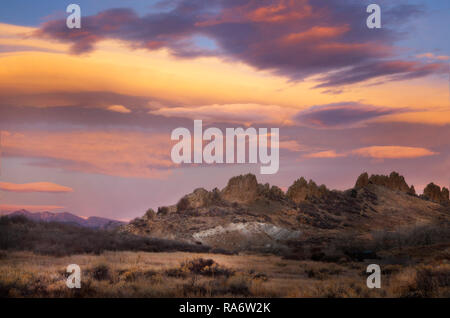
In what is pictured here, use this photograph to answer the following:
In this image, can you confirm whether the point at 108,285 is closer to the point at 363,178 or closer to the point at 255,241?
the point at 255,241

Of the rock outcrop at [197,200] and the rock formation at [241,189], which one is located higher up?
the rock formation at [241,189]

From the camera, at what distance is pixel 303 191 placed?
10888 cm

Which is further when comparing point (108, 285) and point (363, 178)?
point (363, 178)

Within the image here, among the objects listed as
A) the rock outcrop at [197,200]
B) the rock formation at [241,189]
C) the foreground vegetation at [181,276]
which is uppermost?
the rock formation at [241,189]

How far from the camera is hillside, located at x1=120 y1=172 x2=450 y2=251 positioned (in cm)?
6750

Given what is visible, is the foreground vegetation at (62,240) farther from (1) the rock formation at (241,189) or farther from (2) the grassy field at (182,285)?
(1) the rock formation at (241,189)

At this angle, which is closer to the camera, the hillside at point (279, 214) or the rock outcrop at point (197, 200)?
the hillside at point (279, 214)

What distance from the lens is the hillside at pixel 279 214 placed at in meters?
67.5

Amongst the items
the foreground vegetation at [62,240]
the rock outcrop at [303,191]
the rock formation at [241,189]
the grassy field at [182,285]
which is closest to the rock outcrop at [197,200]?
the rock formation at [241,189]

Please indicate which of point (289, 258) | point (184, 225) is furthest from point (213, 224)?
point (289, 258)

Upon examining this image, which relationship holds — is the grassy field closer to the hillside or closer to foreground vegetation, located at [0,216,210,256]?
foreground vegetation, located at [0,216,210,256]

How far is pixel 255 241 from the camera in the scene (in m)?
65.9

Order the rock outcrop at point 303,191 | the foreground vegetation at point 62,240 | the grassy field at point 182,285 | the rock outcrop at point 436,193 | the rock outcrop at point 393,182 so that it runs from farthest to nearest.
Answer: the rock outcrop at point 436,193 < the rock outcrop at point 393,182 < the rock outcrop at point 303,191 < the foreground vegetation at point 62,240 < the grassy field at point 182,285
